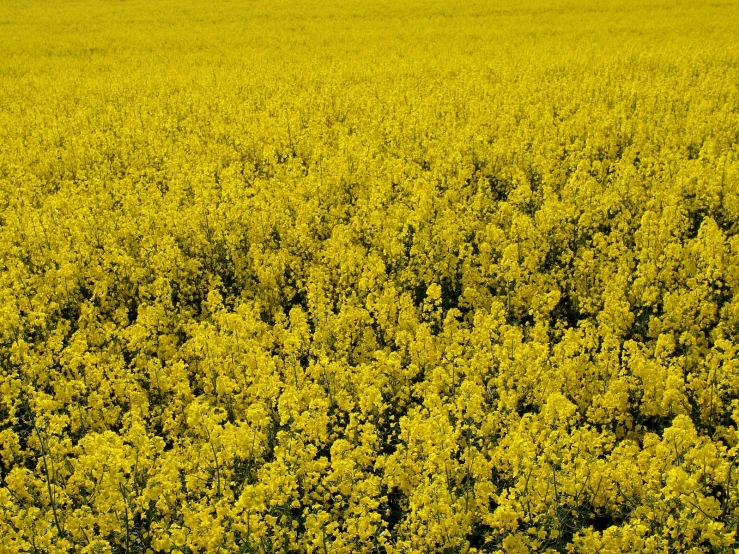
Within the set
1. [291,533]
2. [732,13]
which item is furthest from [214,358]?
[732,13]

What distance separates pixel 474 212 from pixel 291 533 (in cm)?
525

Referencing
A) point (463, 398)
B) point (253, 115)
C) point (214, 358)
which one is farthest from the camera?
point (253, 115)

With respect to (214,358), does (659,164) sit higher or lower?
higher

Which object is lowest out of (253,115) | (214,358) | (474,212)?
(214,358)

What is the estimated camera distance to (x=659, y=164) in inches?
355

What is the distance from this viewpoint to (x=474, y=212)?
27.0ft

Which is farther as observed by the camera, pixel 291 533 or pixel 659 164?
pixel 659 164

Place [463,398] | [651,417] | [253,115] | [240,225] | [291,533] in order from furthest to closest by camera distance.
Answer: [253,115] < [240,225] < [651,417] < [463,398] < [291,533]

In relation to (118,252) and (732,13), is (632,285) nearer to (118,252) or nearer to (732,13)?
(118,252)

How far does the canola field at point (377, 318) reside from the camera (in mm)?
4074

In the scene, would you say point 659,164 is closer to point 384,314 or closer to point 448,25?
point 384,314

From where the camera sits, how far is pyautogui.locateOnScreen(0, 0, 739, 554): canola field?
407 cm

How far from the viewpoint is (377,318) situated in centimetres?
625

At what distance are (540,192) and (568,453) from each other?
5.43 metres
